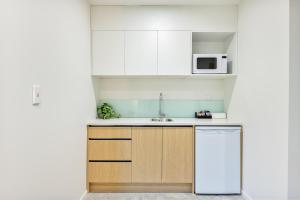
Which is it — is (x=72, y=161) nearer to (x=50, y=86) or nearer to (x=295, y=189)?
(x=50, y=86)

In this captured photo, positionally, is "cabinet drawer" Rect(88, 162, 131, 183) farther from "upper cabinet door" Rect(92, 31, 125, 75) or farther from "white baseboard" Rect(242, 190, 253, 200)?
"white baseboard" Rect(242, 190, 253, 200)

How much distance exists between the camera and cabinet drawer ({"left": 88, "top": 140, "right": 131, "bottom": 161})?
2842 mm

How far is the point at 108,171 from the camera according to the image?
9.34 ft

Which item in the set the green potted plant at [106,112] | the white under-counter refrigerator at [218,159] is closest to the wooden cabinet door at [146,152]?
the white under-counter refrigerator at [218,159]

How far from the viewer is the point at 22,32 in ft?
4.55

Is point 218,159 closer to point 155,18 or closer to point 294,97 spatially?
point 294,97

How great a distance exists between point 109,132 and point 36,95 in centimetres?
140

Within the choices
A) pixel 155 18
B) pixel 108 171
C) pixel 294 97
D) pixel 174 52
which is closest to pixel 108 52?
pixel 155 18

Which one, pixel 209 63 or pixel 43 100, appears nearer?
pixel 43 100

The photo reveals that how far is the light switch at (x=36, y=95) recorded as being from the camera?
4.96ft

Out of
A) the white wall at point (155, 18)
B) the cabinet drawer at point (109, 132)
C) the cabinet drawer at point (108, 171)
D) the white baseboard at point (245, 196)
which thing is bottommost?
the white baseboard at point (245, 196)

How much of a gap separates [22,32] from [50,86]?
19.8 inches

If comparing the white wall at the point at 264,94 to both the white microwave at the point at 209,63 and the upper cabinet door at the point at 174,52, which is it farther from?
the upper cabinet door at the point at 174,52

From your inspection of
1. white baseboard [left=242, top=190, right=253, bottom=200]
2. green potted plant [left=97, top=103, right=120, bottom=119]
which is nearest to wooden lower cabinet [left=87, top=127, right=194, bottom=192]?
green potted plant [left=97, top=103, right=120, bottom=119]
